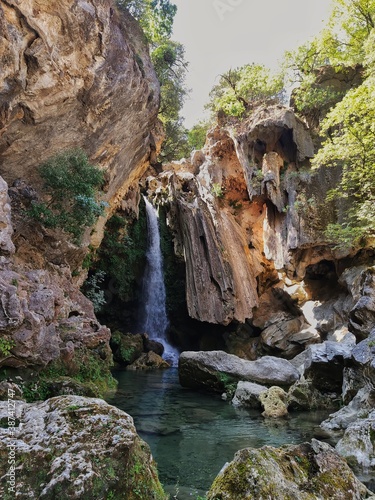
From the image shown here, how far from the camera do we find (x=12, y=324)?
738 centimetres

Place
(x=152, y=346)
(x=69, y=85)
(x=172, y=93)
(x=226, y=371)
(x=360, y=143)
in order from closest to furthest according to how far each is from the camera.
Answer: (x=69, y=85), (x=226, y=371), (x=360, y=143), (x=152, y=346), (x=172, y=93)

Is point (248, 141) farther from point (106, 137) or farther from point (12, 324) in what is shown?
point (12, 324)

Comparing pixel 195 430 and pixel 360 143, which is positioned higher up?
pixel 360 143

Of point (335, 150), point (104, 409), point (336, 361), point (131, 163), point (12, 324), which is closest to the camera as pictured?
point (104, 409)

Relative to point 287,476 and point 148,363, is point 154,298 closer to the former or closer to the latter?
point 148,363

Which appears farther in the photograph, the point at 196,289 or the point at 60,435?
the point at 196,289

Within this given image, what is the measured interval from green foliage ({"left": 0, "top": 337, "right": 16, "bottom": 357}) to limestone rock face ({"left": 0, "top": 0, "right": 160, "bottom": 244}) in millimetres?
7436

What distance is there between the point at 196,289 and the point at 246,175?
315 inches

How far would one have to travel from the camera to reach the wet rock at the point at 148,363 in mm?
19594

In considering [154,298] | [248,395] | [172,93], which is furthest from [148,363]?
[172,93]

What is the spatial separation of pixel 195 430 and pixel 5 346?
505 cm

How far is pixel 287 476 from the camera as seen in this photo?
3426 millimetres

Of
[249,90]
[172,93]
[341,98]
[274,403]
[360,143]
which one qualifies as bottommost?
[274,403]

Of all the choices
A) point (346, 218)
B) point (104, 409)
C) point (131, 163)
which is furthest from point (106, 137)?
point (104, 409)
